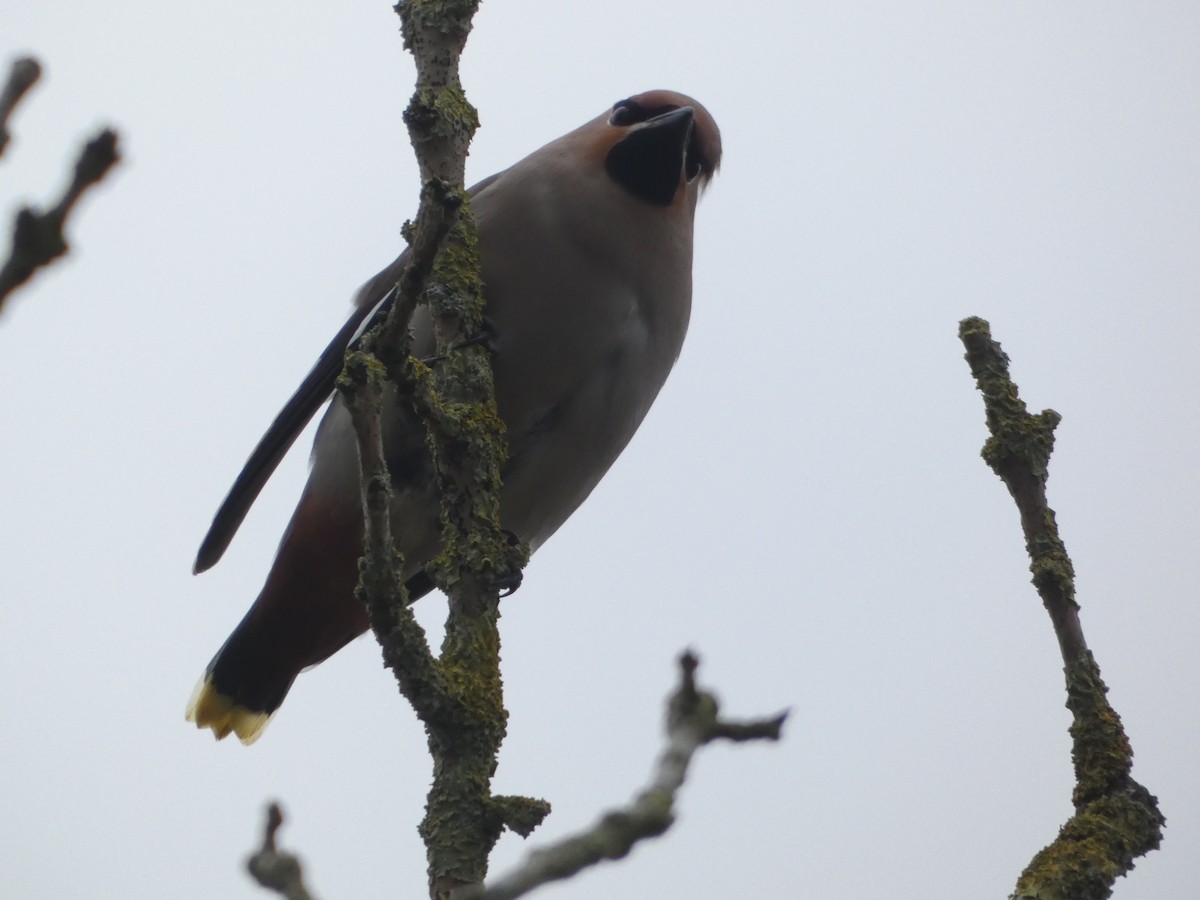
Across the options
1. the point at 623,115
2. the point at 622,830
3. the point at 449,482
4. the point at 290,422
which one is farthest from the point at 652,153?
the point at 622,830

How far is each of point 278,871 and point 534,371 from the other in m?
2.42

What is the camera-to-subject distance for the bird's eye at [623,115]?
4.31 meters

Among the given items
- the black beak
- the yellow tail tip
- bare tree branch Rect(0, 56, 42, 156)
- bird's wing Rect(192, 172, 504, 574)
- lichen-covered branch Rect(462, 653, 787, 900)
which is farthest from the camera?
the yellow tail tip

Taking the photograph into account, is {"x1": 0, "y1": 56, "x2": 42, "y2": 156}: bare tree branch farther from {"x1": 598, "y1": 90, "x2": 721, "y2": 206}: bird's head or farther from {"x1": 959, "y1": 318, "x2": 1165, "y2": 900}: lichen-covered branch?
{"x1": 598, "y1": 90, "x2": 721, "y2": 206}: bird's head

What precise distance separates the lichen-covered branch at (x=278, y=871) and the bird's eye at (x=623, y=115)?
3226mm

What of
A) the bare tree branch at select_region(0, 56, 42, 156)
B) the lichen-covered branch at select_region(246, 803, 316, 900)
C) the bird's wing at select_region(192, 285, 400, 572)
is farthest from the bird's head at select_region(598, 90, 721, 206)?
the bare tree branch at select_region(0, 56, 42, 156)

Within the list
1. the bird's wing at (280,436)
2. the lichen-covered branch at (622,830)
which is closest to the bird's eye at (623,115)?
the bird's wing at (280,436)

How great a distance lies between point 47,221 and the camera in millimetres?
926

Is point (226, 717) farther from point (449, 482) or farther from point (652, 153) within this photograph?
point (449, 482)

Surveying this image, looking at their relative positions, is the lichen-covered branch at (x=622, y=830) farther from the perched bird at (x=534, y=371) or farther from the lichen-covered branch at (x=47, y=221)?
the perched bird at (x=534, y=371)

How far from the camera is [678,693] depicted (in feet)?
4.76

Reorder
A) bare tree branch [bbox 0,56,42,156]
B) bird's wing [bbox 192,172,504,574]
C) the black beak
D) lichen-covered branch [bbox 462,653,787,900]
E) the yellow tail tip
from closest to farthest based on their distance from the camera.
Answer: bare tree branch [bbox 0,56,42,156] → lichen-covered branch [bbox 462,653,787,900] → the black beak → bird's wing [bbox 192,172,504,574] → the yellow tail tip

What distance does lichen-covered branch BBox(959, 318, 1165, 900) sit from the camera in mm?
1927

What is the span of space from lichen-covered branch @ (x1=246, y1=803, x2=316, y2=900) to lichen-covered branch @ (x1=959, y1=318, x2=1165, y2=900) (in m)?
0.98
